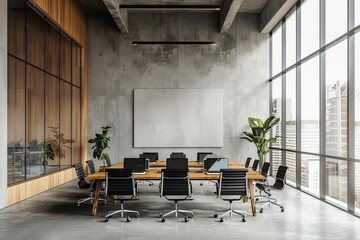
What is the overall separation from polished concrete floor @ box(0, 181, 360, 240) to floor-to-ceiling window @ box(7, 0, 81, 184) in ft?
4.00

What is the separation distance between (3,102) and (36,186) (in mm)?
2580

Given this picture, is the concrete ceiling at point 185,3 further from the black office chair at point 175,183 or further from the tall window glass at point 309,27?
the black office chair at point 175,183

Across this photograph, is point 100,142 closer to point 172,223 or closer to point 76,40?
point 76,40

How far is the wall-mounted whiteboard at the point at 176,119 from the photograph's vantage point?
1395 centimetres

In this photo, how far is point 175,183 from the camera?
21.6 ft

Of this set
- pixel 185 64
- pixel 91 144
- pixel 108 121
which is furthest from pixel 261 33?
pixel 91 144

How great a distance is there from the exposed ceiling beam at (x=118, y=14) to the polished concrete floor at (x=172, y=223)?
17.0 ft

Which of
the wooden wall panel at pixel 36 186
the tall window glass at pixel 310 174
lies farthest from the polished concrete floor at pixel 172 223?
the tall window glass at pixel 310 174

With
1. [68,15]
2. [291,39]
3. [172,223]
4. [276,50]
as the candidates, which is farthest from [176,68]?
[172,223]

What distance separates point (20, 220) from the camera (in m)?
6.66

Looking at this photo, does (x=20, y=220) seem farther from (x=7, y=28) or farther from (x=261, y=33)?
(x=261, y=33)

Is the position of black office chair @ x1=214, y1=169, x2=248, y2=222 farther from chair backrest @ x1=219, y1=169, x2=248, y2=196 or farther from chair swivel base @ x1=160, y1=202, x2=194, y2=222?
chair swivel base @ x1=160, y1=202, x2=194, y2=222

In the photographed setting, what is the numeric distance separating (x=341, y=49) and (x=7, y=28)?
6.42 m

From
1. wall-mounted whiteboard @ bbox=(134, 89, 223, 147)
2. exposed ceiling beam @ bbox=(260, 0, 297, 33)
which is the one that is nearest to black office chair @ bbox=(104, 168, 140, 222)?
exposed ceiling beam @ bbox=(260, 0, 297, 33)
